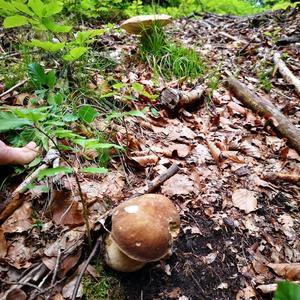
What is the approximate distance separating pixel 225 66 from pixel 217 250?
3.38 meters

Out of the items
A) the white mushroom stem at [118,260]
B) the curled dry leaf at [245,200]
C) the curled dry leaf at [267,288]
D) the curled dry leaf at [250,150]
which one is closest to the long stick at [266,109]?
the curled dry leaf at [250,150]

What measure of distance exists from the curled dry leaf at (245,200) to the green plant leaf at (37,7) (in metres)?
2.04

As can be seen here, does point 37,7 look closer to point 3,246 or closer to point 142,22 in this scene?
point 3,246

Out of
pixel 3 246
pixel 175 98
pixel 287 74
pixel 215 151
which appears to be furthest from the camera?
pixel 287 74

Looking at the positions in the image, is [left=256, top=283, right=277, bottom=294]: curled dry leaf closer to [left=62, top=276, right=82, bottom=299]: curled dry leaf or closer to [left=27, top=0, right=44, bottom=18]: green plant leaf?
[left=62, top=276, right=82, bottom=299]: curled dry leaf

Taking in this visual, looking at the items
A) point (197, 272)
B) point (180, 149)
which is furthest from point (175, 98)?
point (197, 272)

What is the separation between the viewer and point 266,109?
354 centimetres

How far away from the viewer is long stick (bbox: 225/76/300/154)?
3191 millimetres

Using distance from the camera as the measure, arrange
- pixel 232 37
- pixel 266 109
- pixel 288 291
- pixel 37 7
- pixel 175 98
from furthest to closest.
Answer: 1. pixel 232 37
2. pixel 266 109
3. pixel 175 98
4. pixel 37 7
5. pixel 288 291

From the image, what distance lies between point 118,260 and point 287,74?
394 cm

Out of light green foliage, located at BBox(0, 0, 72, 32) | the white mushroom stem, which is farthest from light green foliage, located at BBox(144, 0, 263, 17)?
the white mushroom stem

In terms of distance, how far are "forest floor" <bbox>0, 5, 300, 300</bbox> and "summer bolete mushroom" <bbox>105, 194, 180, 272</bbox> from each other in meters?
0.13

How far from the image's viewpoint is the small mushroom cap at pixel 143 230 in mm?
1497

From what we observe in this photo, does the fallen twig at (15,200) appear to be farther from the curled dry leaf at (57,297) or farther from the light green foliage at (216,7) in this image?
the light green foliage at (216,7)
